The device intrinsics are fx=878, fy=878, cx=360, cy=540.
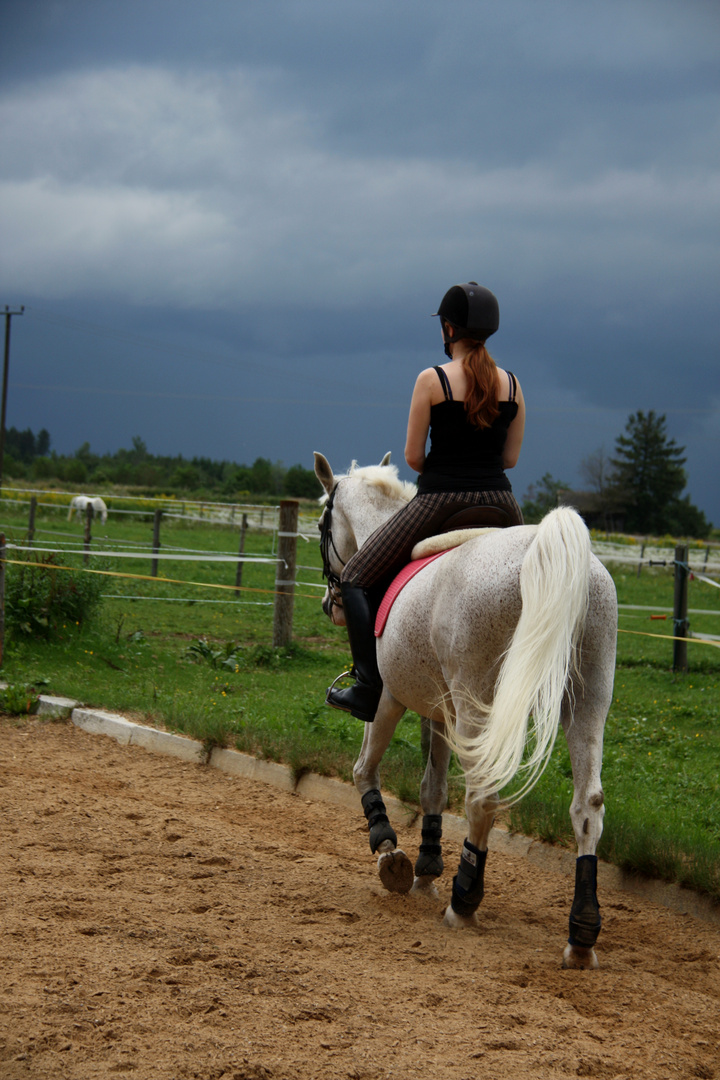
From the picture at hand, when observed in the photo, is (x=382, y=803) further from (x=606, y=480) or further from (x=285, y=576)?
(x=606, y=480)

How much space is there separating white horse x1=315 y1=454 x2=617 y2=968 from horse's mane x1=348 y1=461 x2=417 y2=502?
1.10m

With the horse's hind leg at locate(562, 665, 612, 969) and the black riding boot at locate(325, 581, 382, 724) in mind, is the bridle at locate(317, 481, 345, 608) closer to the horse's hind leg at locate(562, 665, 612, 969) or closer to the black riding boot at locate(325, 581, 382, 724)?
the black riding boot at locate(325, 581, 382, 724)

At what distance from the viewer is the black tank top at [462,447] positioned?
4.06m

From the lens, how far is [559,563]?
130 inches

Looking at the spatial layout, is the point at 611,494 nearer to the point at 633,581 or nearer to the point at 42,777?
the point at 633,581

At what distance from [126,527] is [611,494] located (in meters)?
64.2

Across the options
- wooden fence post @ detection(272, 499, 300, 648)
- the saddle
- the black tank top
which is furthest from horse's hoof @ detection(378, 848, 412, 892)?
wooden fence post @ detection(272, 499, 300, 648)

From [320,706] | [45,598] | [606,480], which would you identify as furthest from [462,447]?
[606,480]

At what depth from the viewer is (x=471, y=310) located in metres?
4.09

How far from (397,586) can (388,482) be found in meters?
1.03

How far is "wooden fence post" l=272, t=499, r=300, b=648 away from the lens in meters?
11.5

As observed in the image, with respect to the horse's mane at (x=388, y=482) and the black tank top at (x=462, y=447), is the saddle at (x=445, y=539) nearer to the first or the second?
the black tank top at (x=462, y=447)

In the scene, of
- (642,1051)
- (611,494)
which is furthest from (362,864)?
(611,494)

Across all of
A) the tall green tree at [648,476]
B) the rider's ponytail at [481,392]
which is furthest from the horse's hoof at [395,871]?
the tall green tree at [648,476]
